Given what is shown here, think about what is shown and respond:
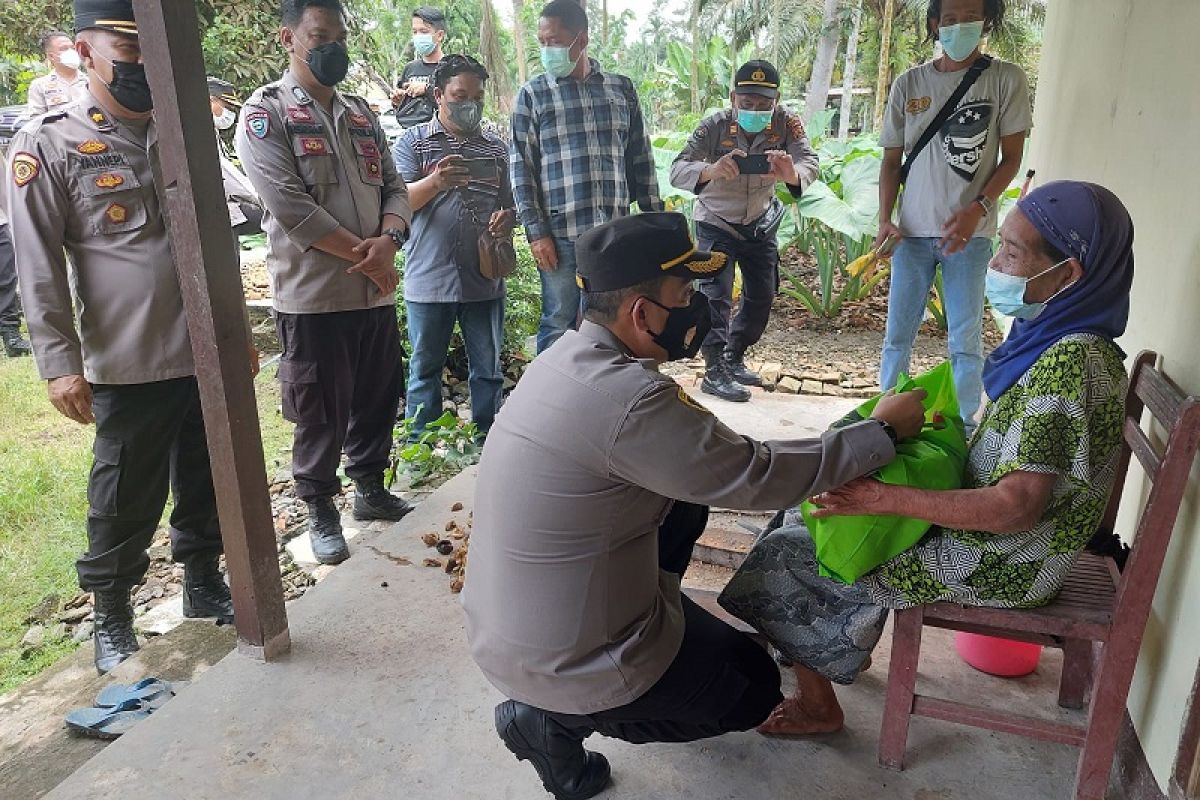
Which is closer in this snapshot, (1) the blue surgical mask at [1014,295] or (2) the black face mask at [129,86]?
(1) the blue surgical mask at [1014,295]

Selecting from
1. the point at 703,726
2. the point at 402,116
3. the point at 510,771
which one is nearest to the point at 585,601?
the point at 703,726

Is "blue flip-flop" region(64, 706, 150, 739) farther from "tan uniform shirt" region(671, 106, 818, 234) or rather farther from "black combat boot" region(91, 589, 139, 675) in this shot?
"tan uniform shirt" region(671, 106, 818, 234)

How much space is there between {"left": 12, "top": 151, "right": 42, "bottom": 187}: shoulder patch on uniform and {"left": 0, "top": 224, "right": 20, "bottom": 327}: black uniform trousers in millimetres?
5467

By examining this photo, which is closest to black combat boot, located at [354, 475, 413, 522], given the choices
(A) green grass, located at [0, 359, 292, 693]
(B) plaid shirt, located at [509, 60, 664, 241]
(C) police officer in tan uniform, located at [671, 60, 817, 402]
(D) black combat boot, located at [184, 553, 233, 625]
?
(D) black combat boot, located at [184, 553, 233, 625]

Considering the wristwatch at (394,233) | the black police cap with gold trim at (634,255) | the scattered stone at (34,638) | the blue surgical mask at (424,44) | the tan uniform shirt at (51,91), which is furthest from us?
the tan uniform shirt at (51,91)

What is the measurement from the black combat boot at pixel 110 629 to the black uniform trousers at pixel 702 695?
186 centimetres

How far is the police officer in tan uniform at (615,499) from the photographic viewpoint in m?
1.67

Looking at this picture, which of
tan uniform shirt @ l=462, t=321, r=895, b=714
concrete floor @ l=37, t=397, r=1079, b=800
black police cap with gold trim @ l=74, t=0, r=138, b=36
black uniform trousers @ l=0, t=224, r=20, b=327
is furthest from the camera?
black uniform trousers @ l=0, t=224, r=20, b=327

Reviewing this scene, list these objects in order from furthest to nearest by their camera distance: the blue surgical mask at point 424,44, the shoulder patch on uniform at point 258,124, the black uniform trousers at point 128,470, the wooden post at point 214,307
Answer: the blue surgical mask at point 424,44
the shoulder patch on uniform at point 258,124
the black uniform trousers at point 128,470
the wooden post at point 214,307

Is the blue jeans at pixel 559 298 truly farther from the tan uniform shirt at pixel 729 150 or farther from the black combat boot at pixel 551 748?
the black combat boot at pixel 551 748

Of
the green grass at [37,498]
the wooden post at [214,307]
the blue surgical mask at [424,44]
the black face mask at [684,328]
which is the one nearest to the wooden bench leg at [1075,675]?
the black face mask at [684,328]

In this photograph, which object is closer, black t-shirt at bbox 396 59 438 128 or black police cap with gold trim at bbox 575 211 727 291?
black police cap with gold trim at bbox 575 211 727 291

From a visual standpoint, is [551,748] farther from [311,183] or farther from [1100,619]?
[311,183]

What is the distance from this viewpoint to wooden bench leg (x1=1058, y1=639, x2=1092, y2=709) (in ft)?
7.30
